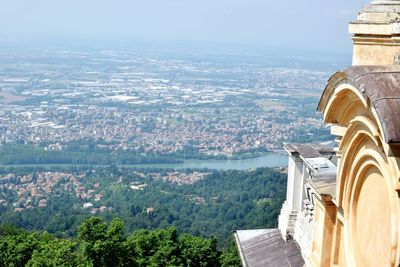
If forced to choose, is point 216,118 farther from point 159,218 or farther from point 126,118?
point 159,218

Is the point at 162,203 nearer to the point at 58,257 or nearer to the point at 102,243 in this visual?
the point at 102,243

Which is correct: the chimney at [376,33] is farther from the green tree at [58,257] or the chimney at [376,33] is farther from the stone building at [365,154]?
the green tree at [58,257]

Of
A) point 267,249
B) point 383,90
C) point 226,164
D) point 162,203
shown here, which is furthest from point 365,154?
point 226,164

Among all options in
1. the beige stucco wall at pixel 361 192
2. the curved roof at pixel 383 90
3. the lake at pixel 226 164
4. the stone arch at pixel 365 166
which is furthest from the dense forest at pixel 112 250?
the lake at pixel 226 164

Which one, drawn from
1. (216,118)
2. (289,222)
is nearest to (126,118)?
(216,118)

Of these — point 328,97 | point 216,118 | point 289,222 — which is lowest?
point 216,118

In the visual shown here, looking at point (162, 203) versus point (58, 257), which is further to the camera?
point (162, 203)
